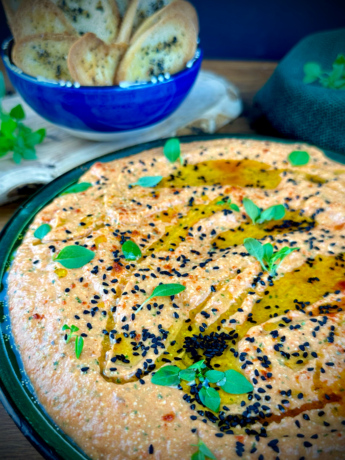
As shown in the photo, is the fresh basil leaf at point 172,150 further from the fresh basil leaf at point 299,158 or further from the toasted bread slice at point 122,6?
the toasted bread slice at point 122,6

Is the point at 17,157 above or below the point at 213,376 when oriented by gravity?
Answer: above

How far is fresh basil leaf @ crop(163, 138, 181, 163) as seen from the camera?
3.13 meters

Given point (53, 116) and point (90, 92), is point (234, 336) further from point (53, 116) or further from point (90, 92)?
point (53, 116)

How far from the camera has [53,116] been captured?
3389 mm

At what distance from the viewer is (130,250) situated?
247cm

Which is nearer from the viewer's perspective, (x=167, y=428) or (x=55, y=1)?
(x=167, y=428)

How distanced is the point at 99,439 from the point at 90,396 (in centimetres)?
19

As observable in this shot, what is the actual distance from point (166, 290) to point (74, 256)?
0.59m

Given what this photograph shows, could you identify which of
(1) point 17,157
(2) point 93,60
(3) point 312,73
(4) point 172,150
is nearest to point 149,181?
(4) point 172,150

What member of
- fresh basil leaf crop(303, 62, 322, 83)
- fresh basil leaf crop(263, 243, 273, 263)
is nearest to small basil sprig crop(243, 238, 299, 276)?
fresh basil leaf crop(263, 243, 273, 263)

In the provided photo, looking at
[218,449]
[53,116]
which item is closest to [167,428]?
[218,449]

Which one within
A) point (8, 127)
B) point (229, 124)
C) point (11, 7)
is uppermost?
point (11, 7)

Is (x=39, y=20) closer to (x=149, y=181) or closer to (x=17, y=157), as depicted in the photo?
(x=17, y=157)

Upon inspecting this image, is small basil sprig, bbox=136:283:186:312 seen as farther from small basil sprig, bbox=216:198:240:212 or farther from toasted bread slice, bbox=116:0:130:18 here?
toasted bread slice, bbox=116:0:130:18
